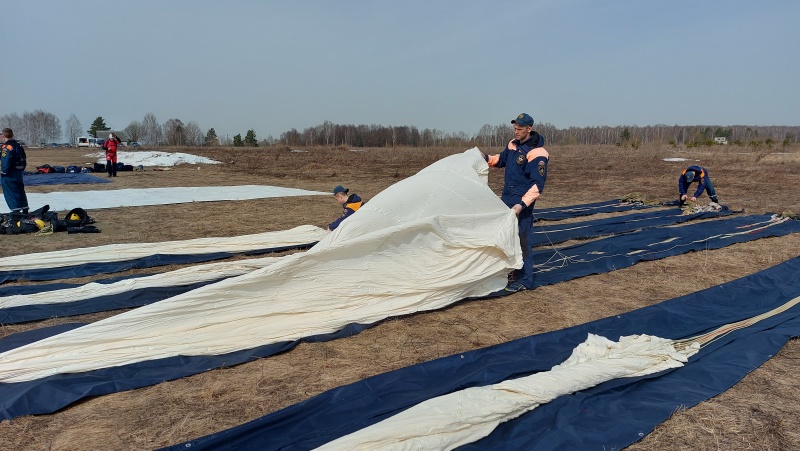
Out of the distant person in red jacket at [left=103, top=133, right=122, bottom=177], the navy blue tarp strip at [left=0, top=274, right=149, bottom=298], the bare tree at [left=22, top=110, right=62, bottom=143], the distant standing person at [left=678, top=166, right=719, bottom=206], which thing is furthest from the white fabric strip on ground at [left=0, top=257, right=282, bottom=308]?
the bare tree at [left=22, top=110, right=62, bottom=143]

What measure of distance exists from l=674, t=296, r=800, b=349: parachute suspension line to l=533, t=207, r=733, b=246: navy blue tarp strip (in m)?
3.34

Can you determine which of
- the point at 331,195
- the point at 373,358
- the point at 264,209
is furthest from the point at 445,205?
the point at 331,195

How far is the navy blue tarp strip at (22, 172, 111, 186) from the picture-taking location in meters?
15.1

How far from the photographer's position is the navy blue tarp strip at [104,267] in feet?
19.0

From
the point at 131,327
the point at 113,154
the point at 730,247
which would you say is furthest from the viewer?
the point at 113,154

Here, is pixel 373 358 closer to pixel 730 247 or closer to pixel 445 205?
pixel 445 205

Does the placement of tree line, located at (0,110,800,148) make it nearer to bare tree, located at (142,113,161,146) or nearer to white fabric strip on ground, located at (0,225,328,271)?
bare tree, located at (142,113,161,146)

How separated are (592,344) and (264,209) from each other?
8440 mm

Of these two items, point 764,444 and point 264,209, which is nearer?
point 764,444

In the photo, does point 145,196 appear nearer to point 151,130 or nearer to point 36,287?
point 36,287

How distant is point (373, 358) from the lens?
381cm

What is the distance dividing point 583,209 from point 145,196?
1003 centimetres

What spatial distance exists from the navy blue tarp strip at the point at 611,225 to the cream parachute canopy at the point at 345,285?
9.49 ft

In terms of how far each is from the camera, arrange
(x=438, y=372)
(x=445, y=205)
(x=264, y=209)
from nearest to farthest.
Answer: (x=438, y=372)
(x=445, y=205)
(x=264, y=209)
